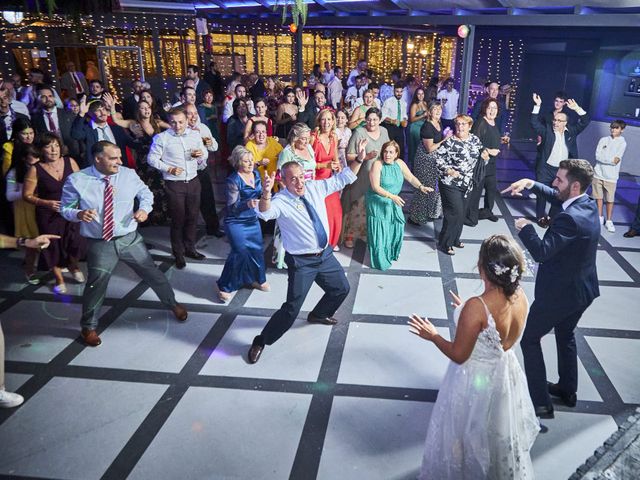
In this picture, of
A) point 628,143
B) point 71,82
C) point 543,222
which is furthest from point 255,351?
point 71,82

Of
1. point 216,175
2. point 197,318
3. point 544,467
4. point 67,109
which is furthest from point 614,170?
point 67,109

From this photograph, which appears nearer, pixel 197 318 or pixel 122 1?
pixel 197 318

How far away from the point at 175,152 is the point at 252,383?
260 centimetres

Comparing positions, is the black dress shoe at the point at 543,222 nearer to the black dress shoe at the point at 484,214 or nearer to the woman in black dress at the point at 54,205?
the black dress shoe at the point at 484,214

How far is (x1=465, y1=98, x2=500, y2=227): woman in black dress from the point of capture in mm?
6172

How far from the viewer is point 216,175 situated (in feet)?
29.7

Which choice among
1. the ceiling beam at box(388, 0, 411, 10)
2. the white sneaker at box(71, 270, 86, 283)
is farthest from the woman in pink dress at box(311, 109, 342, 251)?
the ceiling beam at box(388, 0, 411, 10)

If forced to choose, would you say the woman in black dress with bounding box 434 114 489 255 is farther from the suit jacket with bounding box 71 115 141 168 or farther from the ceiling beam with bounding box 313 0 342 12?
the ceiling beam with bounding box 313 0 342 12

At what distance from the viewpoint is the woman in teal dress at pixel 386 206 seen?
5.16m

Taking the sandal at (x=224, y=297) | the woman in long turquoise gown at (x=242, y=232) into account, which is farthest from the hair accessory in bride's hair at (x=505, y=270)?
the sandal at (x=224, y=297)

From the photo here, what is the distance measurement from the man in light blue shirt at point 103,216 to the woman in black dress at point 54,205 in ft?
2.36

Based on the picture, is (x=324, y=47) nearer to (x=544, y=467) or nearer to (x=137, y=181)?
(x=137, y=181)

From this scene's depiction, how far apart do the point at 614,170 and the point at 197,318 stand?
5.40 meters

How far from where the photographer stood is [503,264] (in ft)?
7.32
